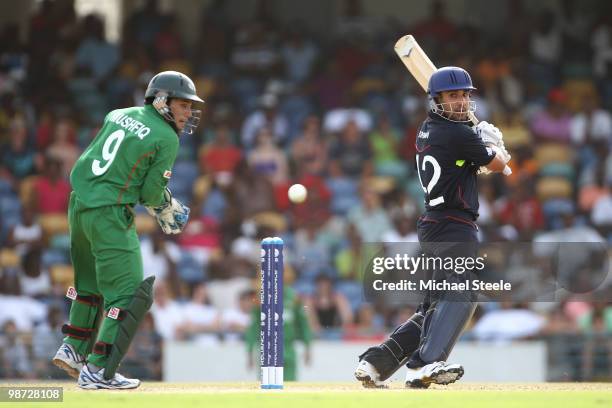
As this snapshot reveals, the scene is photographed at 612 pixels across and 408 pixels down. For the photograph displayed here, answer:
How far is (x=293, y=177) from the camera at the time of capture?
56.2 ft

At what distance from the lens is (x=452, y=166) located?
8492 millimetres

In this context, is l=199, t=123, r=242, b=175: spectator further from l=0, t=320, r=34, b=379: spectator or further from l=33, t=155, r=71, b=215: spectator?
l=0, t=320, r=34, b=379: spectator

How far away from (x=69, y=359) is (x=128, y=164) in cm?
138

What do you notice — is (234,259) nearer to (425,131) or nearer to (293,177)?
(293,177)

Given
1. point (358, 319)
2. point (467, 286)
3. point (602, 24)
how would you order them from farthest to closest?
point (602, 24) → point (358, 319) → point (467, 286)

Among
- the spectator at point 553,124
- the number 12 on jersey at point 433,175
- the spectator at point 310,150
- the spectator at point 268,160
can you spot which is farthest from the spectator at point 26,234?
the number 12 on jersey at point 433,175

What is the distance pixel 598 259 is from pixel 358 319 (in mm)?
3598

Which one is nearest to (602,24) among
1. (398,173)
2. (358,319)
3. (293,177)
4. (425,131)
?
(398,173)

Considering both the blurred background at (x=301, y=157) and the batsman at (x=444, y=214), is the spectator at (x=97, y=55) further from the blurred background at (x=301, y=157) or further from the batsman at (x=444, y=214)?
the batsman at (x=444, y=214)

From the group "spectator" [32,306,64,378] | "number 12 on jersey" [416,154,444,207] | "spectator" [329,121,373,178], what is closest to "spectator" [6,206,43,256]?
"spectator" [32,306,64,378]

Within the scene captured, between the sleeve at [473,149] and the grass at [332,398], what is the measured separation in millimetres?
1517

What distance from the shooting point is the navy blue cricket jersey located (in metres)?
8.42

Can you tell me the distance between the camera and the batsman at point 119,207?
8.29 m

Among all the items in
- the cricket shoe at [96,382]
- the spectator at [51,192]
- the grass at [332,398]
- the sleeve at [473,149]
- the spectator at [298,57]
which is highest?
the spectator at [298,57]
